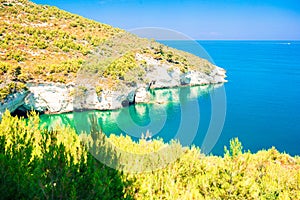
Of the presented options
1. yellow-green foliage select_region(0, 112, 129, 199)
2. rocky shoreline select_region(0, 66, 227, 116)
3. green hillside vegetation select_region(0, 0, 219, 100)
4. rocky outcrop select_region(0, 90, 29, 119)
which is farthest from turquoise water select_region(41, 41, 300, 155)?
yellow-green foliage select_region(0, 112, 129, 199)

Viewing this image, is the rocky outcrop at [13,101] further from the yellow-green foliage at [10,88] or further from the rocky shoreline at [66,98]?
the yellow-green foliage at [10,88]

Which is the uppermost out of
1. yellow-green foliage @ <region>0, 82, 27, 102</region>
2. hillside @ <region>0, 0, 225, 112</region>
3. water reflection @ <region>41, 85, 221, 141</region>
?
hillside @ <region>0, 0, 225, 112</region>

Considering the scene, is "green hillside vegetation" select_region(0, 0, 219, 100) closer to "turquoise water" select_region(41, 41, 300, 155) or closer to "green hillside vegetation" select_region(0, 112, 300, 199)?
"turquoise water" select_region(41, 41, 300, 155)

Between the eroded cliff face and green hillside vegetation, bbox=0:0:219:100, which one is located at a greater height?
green hillside vegetation, bbox=0:0:219:100

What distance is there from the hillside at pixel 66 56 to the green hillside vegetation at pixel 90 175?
9095 mm

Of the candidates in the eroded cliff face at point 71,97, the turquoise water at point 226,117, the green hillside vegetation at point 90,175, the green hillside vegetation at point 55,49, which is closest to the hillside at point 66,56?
the green hillside vegetation at point 55,49

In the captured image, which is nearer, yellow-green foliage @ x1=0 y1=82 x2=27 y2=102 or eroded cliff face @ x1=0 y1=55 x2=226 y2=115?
yellow-green foliage @ x1=0 y1=82 x2=27 y2=102

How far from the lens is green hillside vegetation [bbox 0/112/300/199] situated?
13.1ft

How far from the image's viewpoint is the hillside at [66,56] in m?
25.3

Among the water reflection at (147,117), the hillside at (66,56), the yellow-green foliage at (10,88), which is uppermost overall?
the hillside at (66,56)

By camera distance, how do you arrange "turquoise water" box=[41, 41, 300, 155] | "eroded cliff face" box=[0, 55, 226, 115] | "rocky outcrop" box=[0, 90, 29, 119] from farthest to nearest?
1. "turquoise water" box=[41, 41, 300, 155]
2. "eroded cliff face" box=[0, 55, 226, 115]
3. "rocky outcrop" box=[0, 90, 29, 119]

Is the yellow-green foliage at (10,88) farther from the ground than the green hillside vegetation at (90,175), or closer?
farther from the ground

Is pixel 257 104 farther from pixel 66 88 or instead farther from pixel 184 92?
pixel 66 88

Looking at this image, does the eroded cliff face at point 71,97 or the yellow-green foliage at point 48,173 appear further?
the eroded cliff face at point 71,97
